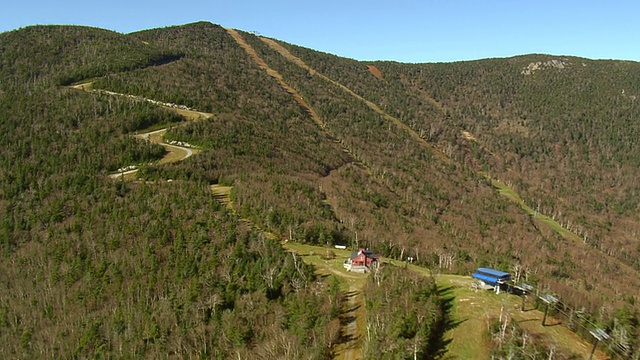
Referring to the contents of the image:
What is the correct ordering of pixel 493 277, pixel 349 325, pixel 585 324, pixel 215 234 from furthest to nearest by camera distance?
pixel 215 234 → pixel 349 325 → pixel 493 277 → pixel 585 324

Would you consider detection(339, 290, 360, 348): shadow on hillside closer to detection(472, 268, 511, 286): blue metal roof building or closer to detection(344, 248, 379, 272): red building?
detection(344, 248, 379, 272): red building

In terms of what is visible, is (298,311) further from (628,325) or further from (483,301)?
(628,325)

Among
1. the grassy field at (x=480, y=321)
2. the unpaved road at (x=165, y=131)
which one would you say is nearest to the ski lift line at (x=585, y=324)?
the grassy field at (x=480, y=321)

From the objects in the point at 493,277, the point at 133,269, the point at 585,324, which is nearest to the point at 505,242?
the point at 493,277

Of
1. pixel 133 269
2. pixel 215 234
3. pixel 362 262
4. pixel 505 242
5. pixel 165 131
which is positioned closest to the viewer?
pixel 362 262

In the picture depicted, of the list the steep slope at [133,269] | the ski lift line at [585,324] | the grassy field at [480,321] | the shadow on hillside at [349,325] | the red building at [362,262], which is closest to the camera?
the ski lift line at [585,324]

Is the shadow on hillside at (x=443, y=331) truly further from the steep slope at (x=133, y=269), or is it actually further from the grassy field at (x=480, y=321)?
the steep slope at (x=133, y=269)

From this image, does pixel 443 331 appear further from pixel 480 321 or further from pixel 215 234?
pixel 215 234

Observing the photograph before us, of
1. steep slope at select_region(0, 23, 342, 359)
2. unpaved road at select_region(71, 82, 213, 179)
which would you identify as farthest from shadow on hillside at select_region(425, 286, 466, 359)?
unpaved road at select_region(71, 82, 213, 179)
